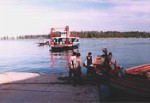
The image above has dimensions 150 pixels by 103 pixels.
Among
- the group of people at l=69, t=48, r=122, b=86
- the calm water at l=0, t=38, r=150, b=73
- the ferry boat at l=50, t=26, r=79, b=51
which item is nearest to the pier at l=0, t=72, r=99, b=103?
the group of people at l=69, t=48, r=122, b=86

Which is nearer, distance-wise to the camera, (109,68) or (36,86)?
(36,86)

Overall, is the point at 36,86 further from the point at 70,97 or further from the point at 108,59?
the point at 108,59

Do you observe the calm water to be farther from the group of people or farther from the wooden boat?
the group of people

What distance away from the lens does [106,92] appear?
13109 millimetres

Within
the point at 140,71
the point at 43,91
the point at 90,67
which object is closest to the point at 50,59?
the point at 140,71

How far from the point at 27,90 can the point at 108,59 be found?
4.33m

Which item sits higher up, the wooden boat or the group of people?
the group of people

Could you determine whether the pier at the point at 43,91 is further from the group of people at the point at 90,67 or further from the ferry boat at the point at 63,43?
the ferry boat at the point at 63,43

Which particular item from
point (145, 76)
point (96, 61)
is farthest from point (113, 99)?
point (96, 61)

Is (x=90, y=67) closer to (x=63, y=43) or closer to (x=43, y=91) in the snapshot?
(x=43, y=91)

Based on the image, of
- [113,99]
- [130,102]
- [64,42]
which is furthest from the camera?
[64,42]

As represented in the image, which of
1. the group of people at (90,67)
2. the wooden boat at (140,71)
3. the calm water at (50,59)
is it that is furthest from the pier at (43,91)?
the calm water at (50,59)

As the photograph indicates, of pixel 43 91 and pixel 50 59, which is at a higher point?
pixel 43 91

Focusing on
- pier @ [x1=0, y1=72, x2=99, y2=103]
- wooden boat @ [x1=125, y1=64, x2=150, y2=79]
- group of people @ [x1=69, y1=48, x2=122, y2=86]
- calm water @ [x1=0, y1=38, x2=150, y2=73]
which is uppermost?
group of people @ [x1=69, y1=48, x2=122, y2=86]
